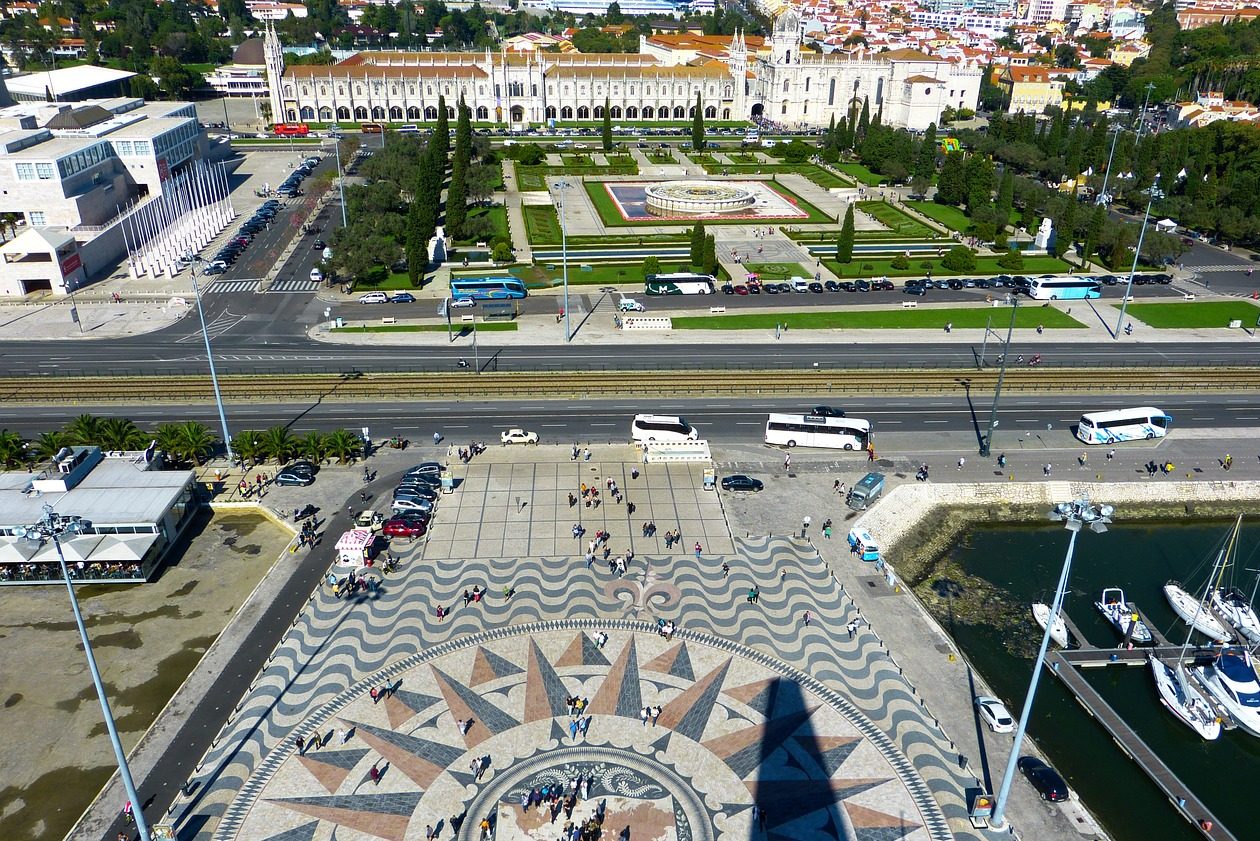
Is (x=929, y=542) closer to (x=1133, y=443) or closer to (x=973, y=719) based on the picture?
(x=973, y=719)

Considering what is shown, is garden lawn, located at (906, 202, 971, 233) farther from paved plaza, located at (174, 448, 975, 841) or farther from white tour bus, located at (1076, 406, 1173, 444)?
paved plaza, located at (174, 448, 975, 841)

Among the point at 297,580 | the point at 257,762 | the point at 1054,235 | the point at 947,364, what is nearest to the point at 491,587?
the point at 297,580

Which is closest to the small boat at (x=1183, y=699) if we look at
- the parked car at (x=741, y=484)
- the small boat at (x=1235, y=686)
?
the small boat at (x=1235, y=686)

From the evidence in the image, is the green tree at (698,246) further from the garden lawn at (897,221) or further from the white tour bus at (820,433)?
the white tour bus at (820,433)

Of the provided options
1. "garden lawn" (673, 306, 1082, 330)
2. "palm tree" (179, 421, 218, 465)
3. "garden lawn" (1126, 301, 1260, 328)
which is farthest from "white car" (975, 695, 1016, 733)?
"garden lawn" (1126, 301, 1260, 328)

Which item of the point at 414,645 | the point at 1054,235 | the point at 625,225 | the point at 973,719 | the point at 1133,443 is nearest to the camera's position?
the point at 973,719
